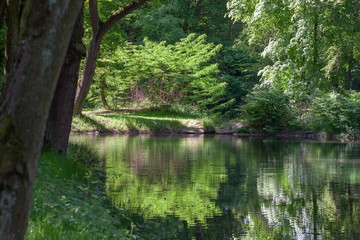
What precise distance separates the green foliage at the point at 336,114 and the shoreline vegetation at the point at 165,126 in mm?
349

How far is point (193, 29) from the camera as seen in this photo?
44.3m

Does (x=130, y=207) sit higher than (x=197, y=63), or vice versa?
(x=197, y=63)

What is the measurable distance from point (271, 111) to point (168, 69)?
7694mm

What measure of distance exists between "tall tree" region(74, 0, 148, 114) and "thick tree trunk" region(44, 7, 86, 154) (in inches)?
107

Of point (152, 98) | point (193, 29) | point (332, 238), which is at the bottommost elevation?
point (332, 238)

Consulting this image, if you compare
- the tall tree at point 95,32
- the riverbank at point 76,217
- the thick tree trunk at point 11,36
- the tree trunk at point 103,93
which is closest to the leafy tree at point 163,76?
the tree trunk at point 103,93

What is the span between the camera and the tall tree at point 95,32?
43.1 feet

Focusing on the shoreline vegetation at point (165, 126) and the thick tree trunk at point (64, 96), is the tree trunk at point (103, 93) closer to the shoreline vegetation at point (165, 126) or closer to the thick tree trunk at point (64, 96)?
the shoreline vegetation at point (165, 126)

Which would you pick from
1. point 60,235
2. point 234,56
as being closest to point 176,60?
point 234,56

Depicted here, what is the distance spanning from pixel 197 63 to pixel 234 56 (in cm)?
631

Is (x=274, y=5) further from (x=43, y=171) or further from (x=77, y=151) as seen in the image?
(x=43, y=171)

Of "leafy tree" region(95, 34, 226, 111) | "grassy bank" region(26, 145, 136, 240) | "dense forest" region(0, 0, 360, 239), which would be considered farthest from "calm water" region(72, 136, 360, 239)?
"leafy tree" region(95, 34, 226, 111)

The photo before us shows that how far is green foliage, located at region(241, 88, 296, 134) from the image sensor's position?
98.3 ft

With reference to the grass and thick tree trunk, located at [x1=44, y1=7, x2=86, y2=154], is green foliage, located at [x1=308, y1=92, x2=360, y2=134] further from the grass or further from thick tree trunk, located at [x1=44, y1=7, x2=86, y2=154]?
thick tree trunk, located at [x1=44, y1=7, x2=86, y2=154]
